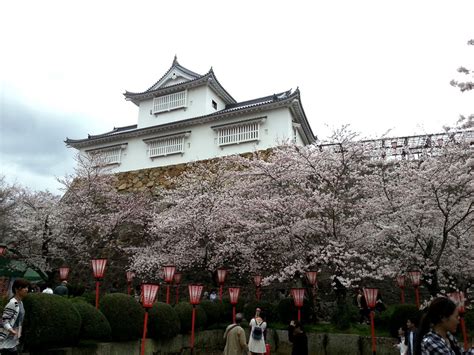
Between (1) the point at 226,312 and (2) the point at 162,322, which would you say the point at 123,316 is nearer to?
(2) the point at 162,322

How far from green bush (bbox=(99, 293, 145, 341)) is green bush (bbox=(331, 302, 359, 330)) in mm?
6469

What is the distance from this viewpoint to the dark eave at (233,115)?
23062mm

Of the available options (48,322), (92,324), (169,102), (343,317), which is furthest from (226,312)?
(169,102)

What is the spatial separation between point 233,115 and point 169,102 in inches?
245

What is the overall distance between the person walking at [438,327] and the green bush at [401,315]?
9.33 metres

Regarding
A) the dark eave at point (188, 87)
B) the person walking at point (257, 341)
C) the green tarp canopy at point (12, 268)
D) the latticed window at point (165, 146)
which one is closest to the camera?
the person walking at point (257, 341)

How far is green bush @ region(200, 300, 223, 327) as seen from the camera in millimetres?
13505

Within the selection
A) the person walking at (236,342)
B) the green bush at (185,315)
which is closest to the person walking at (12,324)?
the person walking at (236,342)

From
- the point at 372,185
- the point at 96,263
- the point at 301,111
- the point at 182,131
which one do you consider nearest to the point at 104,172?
the point at 182,131

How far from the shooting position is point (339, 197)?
45.1 feet

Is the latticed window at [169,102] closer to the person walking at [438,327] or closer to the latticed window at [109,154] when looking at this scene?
the latticed window at [109,154]

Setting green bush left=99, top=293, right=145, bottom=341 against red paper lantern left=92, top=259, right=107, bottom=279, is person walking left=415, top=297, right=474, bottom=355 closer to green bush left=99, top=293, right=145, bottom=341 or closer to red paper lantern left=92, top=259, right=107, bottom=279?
green bush left=99, top=293, right=145, bottom=341

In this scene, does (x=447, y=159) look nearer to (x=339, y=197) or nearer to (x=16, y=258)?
(x=339, y=197)

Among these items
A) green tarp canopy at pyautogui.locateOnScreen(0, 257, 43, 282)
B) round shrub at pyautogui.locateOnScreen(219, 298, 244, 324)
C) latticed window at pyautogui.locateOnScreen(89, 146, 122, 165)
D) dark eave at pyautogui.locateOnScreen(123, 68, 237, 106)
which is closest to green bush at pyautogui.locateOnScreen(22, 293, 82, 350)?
round shrub at pyautogui.locateOnScreen(219, 298, 244, 324)
